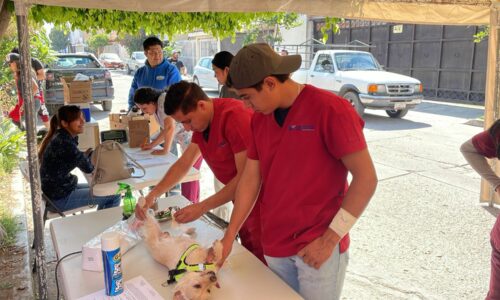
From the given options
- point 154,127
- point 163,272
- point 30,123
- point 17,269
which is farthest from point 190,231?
point 154,127

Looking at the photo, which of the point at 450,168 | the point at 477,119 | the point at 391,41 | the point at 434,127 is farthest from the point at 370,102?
the point at 391,41

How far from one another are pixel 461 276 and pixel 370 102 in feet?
25.1

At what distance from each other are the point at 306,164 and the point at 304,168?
0.02 metres

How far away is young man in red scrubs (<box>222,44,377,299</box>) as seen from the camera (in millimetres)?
1688

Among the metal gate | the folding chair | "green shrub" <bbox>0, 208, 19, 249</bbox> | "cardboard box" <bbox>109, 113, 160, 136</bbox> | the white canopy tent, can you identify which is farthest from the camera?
the metal gate

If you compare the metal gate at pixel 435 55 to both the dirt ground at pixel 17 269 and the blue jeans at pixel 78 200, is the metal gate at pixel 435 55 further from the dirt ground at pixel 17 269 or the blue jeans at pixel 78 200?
the dirt ground at pixel 17 269

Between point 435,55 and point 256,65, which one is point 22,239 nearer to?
point 256,65

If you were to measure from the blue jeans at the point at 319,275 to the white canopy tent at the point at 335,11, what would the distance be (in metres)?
1.88

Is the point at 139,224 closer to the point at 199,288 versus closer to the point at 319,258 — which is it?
the point at 199,288

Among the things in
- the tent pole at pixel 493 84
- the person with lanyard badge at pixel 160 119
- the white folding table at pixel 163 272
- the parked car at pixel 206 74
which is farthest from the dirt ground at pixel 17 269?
the parked car at pixel 206 74

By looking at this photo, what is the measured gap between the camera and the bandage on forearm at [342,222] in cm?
172

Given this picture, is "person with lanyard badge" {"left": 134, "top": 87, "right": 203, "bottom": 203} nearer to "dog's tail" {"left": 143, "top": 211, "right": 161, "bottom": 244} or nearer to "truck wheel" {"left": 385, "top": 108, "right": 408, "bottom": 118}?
"dog's tail" {"left": 143, "top": 211, "right": 161, "bottom": 244}

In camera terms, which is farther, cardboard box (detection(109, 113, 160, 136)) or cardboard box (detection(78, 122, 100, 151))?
cardboard box (detection(78, 122, 100, 151))

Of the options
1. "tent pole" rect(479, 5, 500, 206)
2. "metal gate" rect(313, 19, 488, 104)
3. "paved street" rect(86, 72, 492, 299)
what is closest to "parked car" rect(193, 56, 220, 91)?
"metal gate" rect(313, 19, 488, 104)
